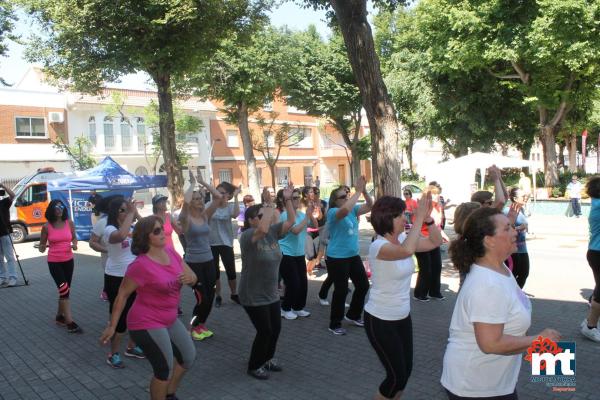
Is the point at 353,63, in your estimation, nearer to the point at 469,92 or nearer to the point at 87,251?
the point at 87,251

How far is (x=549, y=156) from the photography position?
2428 cm

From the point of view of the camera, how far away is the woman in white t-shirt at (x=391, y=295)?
356 centimetres

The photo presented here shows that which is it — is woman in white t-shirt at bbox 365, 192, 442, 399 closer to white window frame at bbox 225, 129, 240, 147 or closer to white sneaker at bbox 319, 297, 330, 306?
white sneaker at bbox 319, 297, 330, 306

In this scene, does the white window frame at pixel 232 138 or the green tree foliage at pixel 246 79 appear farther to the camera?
the white window frame at pixel 232 138

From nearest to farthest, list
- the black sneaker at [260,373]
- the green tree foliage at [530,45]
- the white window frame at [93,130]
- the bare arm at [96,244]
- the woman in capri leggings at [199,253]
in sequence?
the black sneaker at [260,373] < the bare arm at [96,244] < the woman in capri leggings at [199,253] < the green tree foliage at [530,45] < the white window frame at [93,130]

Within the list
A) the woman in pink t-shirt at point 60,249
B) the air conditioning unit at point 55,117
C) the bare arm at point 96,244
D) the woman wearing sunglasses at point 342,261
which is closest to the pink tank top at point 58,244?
the woman in pink t-shirt at point 60,249

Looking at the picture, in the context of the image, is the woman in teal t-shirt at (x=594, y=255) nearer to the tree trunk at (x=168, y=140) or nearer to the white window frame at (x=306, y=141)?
the tree trunk at (x=168, y=140)

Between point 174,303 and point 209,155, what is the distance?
40.1m

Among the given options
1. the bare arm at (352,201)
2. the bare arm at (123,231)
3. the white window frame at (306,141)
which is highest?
the white window frame at (306,141)

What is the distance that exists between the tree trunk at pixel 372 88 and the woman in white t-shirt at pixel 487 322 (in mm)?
6020

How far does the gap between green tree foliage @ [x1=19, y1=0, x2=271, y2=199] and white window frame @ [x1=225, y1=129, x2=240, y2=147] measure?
95.4 ft

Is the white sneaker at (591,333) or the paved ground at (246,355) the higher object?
the white sneaker at (591,333)

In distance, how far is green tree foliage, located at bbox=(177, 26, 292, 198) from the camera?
26016 mm

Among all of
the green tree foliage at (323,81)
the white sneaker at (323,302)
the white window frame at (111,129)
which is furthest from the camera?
the white window frame at (111,129)
